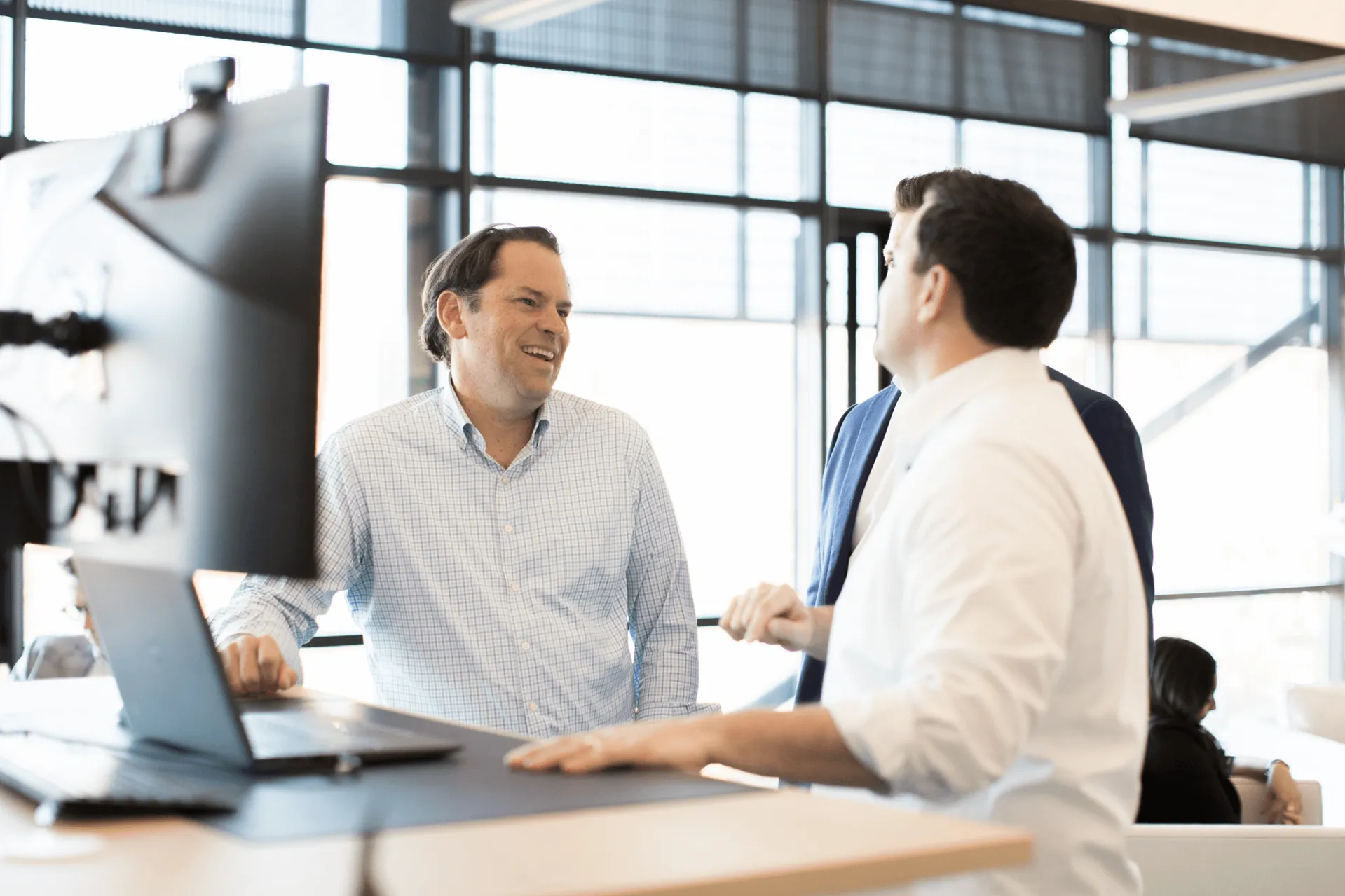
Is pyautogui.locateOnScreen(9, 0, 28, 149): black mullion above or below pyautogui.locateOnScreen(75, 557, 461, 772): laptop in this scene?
above

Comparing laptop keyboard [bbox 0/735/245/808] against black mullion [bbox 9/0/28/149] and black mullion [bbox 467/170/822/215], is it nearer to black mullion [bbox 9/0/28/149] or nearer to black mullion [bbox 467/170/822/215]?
black mullion [bbox 9/0/28/149]

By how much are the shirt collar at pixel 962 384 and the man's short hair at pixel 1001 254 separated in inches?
1.0

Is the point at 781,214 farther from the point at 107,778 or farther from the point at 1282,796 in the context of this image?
the point at 107,778

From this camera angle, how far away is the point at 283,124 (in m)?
1.17

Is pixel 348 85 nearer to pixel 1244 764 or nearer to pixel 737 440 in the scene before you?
pixel 737 440

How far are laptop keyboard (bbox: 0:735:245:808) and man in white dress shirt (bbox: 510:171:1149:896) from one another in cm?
29

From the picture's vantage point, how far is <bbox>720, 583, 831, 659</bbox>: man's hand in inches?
70.1

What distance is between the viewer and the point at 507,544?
256 centimetres

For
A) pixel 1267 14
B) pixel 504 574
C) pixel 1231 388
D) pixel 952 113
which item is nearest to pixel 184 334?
pixel 504 574

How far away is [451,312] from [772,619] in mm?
1263

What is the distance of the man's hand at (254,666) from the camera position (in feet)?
6.39

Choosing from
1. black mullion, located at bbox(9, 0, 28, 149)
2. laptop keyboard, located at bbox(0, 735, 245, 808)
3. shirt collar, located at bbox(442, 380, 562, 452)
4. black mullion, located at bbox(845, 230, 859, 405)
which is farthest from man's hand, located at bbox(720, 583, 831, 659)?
black mullion, located at bbox(845, 230, 859, 405)

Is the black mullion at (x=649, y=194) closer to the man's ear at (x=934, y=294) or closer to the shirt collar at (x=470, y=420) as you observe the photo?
the shirt collar at (x=470, y=420)

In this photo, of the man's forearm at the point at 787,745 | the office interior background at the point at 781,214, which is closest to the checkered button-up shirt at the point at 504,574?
the man's forearm at the point at 787,745
